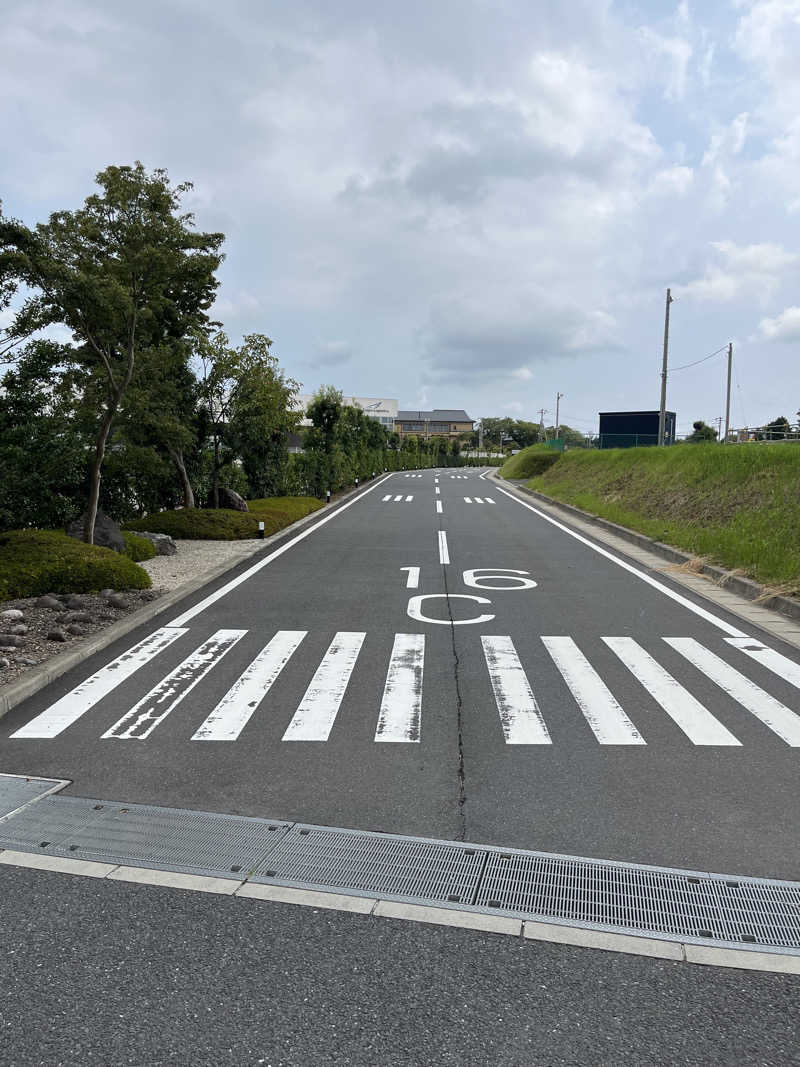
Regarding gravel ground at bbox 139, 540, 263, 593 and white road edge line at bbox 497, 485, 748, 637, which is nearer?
white road edge line at bbox 497, 485, 748, 637

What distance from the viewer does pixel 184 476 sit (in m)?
18.8

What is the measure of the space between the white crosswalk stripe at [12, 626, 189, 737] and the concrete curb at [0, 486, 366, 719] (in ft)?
0.94

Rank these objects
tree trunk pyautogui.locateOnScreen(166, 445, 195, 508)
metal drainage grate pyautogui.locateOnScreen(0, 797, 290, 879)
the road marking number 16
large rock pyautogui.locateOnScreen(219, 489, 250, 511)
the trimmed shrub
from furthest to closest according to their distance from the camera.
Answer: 1. large rock pyautogui.locateOnScreen(219, 489, 250, 511)
2. tree trunk pyautogui.locateOnScreen(166, 445, 195, 508)
3. the trimmed shrub
4. the road marking number 16
5. metal drainage grate pyautogui.locateOnScreen(0, 797, 290, 879)

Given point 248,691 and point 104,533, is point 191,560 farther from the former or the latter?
point 248,691

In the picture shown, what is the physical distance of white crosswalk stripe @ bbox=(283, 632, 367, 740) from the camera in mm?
5316

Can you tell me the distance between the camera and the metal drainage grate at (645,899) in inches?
123

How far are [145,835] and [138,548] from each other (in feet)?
33.3

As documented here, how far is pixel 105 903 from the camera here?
327cm

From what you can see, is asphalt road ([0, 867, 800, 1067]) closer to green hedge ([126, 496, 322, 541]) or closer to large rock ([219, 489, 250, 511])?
green hedge ([126, 496, 322, 541])

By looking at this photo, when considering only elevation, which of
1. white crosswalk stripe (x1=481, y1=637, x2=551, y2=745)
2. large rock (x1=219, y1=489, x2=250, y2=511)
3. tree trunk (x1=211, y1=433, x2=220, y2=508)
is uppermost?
tree trunk (x1=211, y1=433, x2=220, y2=508)

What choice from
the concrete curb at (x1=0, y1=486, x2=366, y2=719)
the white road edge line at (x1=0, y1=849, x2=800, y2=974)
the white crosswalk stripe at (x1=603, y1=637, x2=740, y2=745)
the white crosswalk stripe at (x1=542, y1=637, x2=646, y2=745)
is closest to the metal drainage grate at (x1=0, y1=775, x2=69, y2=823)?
the white road edge line at (x1=0, y1=849, x2=800, y2=974)

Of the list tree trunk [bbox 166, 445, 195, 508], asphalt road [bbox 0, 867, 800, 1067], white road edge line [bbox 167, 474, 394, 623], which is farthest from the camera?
tree trunk [bbox 166, 445, 195, 508]

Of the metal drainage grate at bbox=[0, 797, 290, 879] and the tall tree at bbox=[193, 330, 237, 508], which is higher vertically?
the tall tree at bbox=[193, 330, 237, 508]

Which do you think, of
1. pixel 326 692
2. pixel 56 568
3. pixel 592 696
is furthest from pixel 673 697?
pixel 56 568
